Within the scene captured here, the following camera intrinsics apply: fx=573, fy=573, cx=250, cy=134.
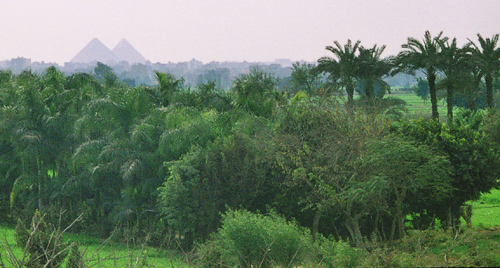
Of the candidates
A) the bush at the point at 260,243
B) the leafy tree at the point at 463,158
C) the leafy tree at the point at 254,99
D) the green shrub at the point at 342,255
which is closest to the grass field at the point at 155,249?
the leafy tree at the point at 463,158

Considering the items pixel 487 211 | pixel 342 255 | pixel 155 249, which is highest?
pixel 342 255

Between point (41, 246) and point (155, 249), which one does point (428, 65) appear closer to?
point (155, 249)

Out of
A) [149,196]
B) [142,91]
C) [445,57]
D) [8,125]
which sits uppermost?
[445,57]

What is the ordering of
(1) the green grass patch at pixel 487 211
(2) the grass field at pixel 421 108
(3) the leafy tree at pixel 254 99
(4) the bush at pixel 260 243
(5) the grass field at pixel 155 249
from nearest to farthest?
1. (4) the bush at pixel 260 243
2. (5) the grass field at pixel 155 249
3. (1) the green grass patch at pixel 487 211
4. (3) the leafy tree at pixel 254 99
5. (2) the grass field at pixel 421 108

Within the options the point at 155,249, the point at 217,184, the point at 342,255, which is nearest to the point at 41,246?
the point at 342,255

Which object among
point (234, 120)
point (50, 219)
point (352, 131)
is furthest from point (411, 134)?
point (50, 219)

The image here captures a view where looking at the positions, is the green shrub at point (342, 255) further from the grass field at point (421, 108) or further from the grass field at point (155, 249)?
the grass field at point (421, 108)

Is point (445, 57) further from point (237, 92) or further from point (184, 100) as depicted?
point (184, 100)

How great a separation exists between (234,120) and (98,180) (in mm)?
8136

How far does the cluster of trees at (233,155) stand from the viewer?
21047 millimetres

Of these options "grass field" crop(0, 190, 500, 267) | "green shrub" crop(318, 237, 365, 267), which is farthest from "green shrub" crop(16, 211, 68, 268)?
"green shrub" crop(318, 237, 365, 267)

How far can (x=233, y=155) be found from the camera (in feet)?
80.1

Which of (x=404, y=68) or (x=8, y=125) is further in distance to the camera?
(x=404, y=68)

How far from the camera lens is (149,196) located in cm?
2883
